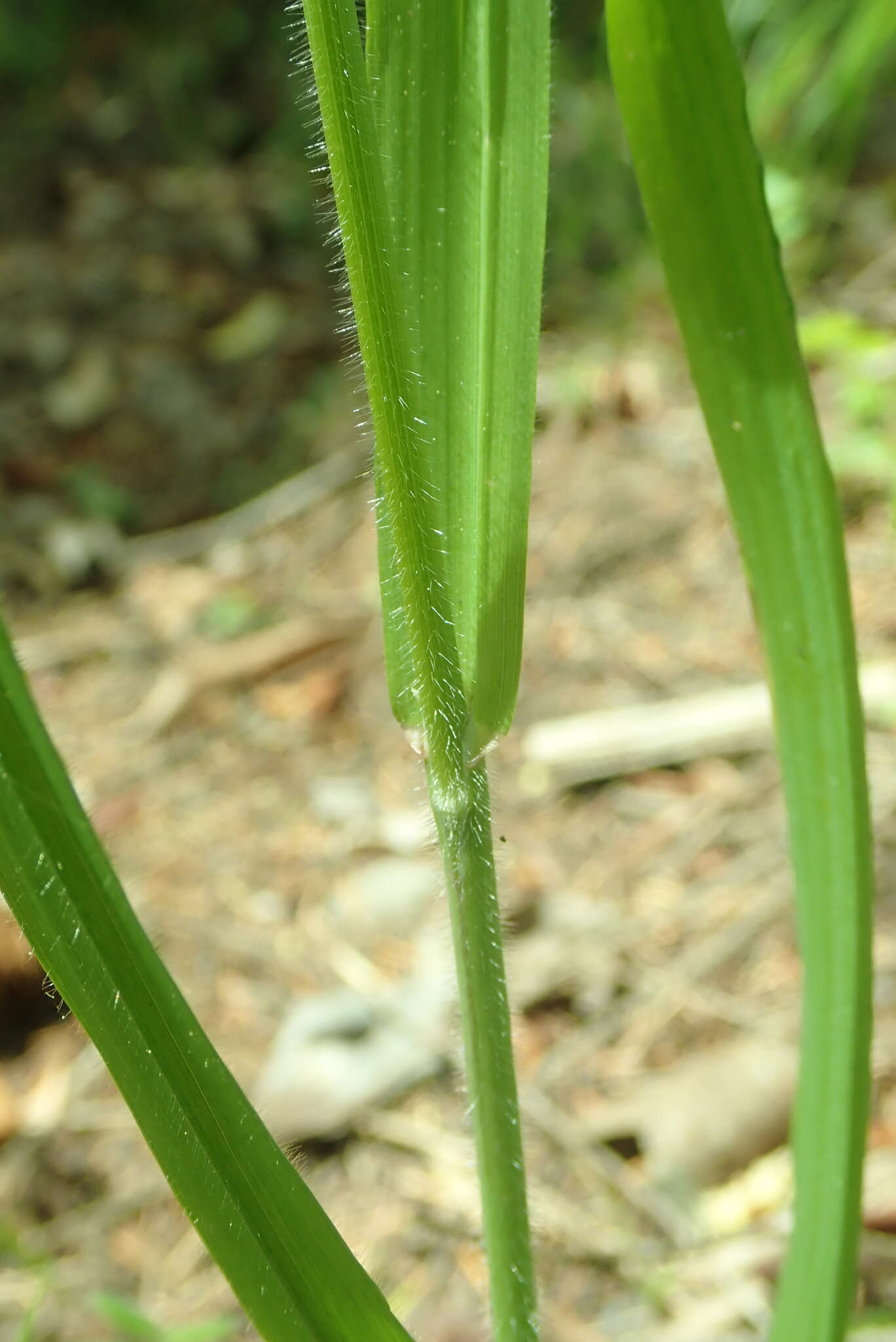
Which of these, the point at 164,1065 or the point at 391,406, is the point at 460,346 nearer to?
the point at 391,406

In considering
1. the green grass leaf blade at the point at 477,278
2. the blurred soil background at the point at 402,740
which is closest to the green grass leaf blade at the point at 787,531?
the green grass leaf blade at the point at 477,278

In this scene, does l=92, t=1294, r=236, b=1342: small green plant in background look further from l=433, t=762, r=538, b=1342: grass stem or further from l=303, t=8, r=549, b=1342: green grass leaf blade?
l=303, t=8, r=549, b=1342: green grass leaf blade

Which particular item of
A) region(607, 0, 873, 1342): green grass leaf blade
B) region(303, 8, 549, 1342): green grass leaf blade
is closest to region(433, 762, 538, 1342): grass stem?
region(303, 8, 549, 1342): green grass leaf blade

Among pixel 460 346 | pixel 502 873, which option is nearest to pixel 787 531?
pixel 460 346

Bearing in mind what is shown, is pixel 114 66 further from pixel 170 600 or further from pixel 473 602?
pixel 473 602

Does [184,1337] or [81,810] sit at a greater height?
[81,810]

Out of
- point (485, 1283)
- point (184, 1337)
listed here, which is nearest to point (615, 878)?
point (485, 1283)
